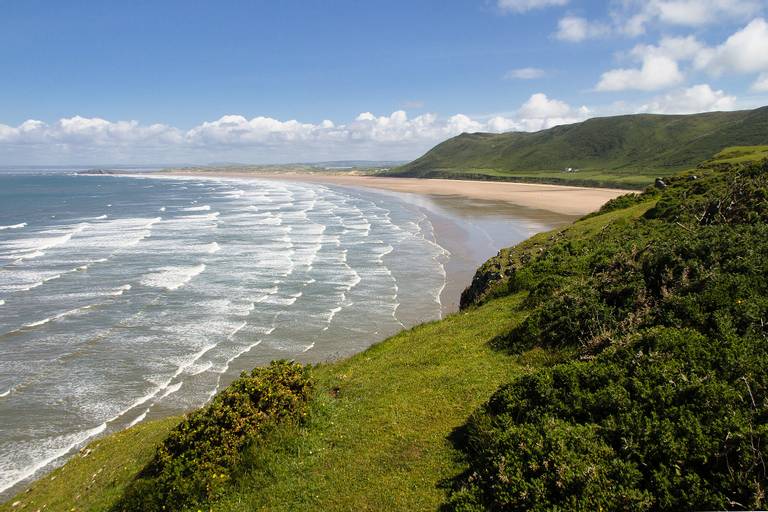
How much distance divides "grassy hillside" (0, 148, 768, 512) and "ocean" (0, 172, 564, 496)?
5.91m

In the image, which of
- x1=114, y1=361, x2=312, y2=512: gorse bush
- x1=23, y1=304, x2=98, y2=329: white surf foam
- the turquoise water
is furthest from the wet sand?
x1=23, y1=304, x2=98, y2=329: white surf foam

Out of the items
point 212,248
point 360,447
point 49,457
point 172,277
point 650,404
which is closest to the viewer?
point 650,404

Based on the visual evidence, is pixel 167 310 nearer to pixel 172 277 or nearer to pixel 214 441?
pixel 172 277

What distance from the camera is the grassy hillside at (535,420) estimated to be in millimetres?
7059

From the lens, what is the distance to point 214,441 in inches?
413

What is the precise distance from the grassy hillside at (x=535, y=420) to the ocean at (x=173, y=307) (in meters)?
5.91

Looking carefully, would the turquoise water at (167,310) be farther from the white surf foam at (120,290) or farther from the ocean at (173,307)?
the white surf foam at (120,290)

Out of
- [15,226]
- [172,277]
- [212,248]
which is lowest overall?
[172,277]

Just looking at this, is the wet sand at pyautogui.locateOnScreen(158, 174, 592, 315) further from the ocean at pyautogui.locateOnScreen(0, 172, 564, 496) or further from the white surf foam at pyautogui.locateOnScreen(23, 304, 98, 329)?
the white surf foam at pyautogui.locateOnScreen(23, 304, 98, 329)

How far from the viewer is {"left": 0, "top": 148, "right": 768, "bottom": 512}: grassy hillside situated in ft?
23.2

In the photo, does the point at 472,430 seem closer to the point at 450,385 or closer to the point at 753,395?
the point at 450,385

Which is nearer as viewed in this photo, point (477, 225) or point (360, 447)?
point (360, 447)

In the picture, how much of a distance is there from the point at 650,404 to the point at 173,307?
30719 mm

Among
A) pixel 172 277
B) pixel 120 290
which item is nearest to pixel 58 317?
pixel 120 290
